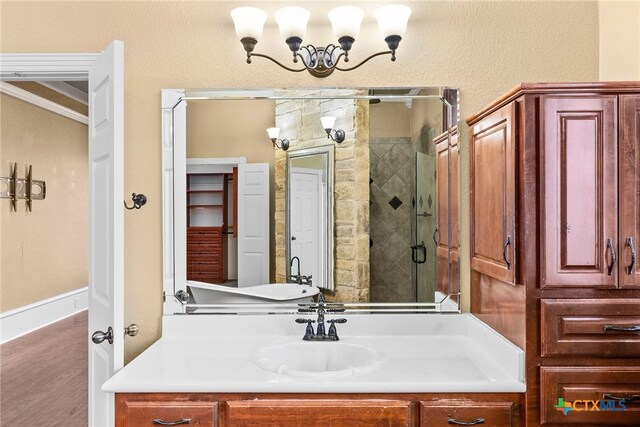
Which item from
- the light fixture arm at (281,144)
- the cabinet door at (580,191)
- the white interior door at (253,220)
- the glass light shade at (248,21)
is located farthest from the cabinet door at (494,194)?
the glass light shade at (248,21)

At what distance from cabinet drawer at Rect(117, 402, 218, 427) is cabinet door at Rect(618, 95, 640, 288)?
4.82 ft

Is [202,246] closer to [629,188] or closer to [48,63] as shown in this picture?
[48,63]

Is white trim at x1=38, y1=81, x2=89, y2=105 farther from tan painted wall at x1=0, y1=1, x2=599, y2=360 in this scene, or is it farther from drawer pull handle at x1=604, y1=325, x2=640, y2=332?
drawer pull handle at x1=604, y1=325, x2=640, y2=332

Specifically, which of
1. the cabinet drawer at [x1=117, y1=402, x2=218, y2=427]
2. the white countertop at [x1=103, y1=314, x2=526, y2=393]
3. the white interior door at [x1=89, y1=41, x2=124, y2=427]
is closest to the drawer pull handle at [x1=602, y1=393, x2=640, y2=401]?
the white countertop at [x1=103, y1=314, x2=526, y2=393]

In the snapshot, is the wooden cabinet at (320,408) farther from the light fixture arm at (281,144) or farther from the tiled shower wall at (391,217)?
the light fixture arm at (281,144)

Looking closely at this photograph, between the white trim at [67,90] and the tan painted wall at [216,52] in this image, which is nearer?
the tan painted wall at [216,52]

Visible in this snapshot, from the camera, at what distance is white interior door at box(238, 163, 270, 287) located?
7.20 feet

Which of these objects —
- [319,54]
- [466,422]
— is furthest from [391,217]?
[466,422]

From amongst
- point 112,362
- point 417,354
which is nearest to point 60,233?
point 112,362

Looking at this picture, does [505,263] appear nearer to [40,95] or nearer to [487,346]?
[487,346]

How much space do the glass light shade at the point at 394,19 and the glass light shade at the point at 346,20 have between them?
10 centimetres

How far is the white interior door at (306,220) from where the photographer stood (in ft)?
7.17

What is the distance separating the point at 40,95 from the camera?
17.7 feet

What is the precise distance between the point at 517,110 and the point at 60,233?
6029mm
